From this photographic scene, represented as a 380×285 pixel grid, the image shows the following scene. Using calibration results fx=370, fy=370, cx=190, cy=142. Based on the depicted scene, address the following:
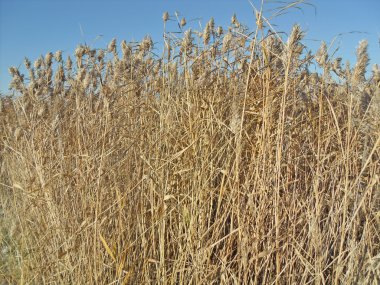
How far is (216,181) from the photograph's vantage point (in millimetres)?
1951

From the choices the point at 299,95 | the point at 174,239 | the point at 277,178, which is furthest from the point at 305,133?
the point at 174,239

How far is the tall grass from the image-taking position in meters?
1.51

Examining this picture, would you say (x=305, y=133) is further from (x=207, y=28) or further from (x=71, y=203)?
(x=71, y=203)

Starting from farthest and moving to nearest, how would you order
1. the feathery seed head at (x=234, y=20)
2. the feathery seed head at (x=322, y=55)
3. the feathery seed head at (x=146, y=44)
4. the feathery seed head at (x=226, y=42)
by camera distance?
the feathery seed head at (x=234, y=20) → the feathery seed head at (x=146, y=44) → the feathery seed head at (x=226, y=42) → the feathery seed head at (x=322, y=55)

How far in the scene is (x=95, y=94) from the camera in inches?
84.8

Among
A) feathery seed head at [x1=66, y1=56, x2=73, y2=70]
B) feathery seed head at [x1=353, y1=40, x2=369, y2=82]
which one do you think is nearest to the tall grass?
feathery seed head at [x1=353, y1=40, x2=369, y2=82]

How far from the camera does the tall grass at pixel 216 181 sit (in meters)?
1.51

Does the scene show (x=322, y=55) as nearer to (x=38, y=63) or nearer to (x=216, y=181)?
(x=216, y=181)

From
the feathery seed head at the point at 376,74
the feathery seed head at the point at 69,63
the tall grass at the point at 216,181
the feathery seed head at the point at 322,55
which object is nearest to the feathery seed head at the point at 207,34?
the tall grass at the point at 216,181

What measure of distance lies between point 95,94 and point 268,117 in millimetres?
1058

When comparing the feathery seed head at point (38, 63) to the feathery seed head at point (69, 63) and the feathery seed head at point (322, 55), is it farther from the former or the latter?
the feathery seed head at point (322, 55)

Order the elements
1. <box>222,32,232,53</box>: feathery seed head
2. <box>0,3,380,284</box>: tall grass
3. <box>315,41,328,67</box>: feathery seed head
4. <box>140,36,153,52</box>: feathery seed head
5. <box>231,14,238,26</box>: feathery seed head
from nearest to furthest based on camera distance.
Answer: <box>0,3,380,284</box>: tall grass < <box>315,41,328,67</box>: feathery seed head < <box>222,32,232,53</box>: feathery seed head < <box>140,36,153,52</box>: feathery seed head < <box>231,14,238,26</box>: feathery seed head

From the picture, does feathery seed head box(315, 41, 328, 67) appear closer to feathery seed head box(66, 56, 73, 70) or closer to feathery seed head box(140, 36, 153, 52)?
feathery seed head box(140, 36, 153, 52)

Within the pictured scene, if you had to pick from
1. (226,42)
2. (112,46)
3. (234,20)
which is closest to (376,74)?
(226,42)
